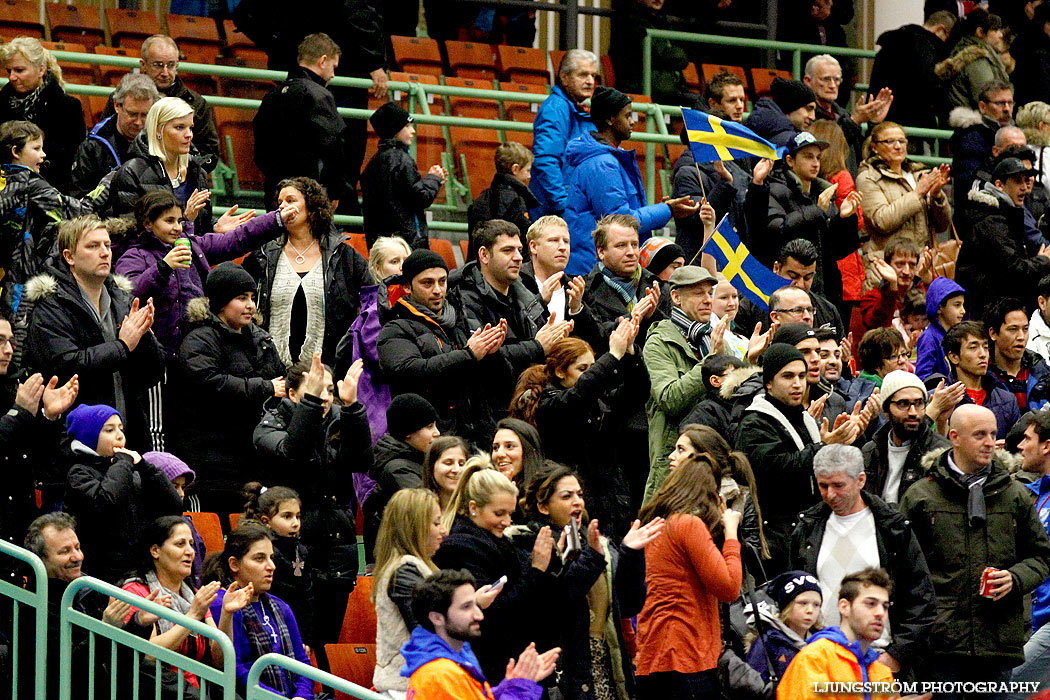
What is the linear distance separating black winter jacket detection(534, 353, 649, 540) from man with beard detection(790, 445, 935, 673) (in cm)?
107

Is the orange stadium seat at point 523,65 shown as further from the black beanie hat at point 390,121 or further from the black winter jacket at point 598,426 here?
the black winter jacket at point 598,426

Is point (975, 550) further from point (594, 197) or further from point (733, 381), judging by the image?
point (594, 197)

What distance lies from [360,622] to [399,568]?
3.63ft

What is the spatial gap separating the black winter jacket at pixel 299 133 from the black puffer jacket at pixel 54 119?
1.12 m

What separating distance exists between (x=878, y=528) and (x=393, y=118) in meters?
4.45

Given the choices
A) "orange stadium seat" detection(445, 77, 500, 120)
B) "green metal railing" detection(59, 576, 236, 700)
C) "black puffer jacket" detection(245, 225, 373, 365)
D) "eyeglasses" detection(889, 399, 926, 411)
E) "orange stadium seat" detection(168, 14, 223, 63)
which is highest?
"orange stadium seat" detection(168, 14, 223, 63)

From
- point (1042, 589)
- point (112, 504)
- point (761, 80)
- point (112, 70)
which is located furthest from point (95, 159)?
point (761, 80)

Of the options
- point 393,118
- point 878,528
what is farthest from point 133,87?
point 878,528

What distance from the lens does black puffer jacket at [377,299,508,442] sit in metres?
8.59

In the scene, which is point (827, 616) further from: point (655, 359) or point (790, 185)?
point (790, 185)

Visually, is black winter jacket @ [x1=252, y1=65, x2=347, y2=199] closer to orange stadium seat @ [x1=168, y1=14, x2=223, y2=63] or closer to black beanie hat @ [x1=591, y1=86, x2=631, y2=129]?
black beanie hat @ [x1=591, y1=86, x2=631, y2=129]

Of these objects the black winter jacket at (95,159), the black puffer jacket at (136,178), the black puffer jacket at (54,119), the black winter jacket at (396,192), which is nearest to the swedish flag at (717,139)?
the black winter jacket at (396,192)

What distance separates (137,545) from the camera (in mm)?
7590

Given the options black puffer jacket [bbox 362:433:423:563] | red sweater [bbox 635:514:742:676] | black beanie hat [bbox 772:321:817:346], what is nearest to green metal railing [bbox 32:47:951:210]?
black beanie hat [bbox 772:321:817:346]
